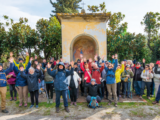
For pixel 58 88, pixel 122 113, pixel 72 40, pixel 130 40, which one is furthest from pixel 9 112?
pixel 130 40

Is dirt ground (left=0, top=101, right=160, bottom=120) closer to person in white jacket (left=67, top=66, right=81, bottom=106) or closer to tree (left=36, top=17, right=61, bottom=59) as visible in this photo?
person in white jacket (left=67, top=66, right=81, bottom=106)

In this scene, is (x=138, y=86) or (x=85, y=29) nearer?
(x=138, y=86)

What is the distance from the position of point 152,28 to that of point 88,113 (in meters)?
11.5

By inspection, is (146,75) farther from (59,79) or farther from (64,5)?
(64,5)

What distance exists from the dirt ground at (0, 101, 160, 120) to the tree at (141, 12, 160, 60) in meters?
9.01

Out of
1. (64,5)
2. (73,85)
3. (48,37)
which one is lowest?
(73,85)

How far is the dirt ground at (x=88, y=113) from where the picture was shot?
14.7ft

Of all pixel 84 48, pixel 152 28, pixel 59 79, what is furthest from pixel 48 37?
pixel 152 28

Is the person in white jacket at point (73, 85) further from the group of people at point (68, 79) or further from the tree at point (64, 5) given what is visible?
the tree at point (64, 5)

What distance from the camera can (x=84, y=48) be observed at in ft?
31.4

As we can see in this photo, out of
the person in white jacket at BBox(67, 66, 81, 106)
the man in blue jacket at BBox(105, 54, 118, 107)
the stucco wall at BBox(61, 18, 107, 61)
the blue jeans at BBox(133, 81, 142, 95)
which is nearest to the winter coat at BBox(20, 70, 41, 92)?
the person in white jacket at BBox(67, 66, 81, 106)

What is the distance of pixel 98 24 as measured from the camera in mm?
8641

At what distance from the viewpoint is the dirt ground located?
447 cm

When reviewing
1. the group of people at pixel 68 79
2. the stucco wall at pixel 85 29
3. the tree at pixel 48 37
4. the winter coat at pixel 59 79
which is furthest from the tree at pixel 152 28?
the winter coat at pixel 59 79
